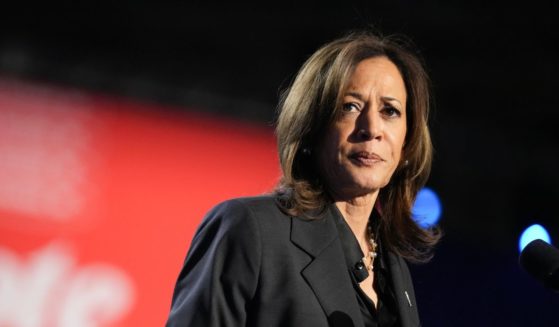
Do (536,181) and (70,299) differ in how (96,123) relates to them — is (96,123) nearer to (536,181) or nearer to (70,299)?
(70,299)

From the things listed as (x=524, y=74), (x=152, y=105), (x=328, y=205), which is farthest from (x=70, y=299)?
(x=524, y=74)

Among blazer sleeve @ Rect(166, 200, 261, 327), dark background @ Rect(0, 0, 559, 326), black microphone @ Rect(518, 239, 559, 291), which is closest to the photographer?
black microphone @ Rect(518, 239, 559, 291)

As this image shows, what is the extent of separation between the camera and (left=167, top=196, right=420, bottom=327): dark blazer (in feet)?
5.67

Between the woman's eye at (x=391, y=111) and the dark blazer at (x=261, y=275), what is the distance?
0.38 metres

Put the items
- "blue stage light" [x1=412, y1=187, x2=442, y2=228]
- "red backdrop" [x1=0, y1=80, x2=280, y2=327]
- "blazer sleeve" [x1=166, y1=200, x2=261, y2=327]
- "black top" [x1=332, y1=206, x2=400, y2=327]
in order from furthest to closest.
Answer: "blue stage light" [x1=412, y1=187, x2=442, y2=228] → "red backdrop" [x1=0, y1=80, x2=280, y2=327] → "black top" [x1=332, y1=206, x2=400, y2=327] → "blazer sleeve" [x1=166, y1=200, x2=261, y2=327]

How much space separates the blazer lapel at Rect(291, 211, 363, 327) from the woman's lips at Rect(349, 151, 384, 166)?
16cm

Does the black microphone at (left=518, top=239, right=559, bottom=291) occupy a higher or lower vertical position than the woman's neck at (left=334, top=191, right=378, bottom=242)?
lower

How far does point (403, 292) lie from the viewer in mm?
2127

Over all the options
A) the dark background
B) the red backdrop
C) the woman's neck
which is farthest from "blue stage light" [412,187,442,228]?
the woman's neck

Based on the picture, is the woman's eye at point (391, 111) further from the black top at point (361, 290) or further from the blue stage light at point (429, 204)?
the blue stage light at point (429, 204)

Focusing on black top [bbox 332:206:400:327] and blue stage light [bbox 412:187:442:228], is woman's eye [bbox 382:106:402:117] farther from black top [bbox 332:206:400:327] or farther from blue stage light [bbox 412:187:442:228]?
blue stage light [bbox 412:187:442:228]

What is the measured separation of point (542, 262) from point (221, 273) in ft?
2.17

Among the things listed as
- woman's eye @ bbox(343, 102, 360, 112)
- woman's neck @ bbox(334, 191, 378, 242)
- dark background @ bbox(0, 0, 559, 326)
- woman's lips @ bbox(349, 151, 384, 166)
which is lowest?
woman's neck @ bbox(334, 191, 378, 242)

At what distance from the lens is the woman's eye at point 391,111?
208 cm
